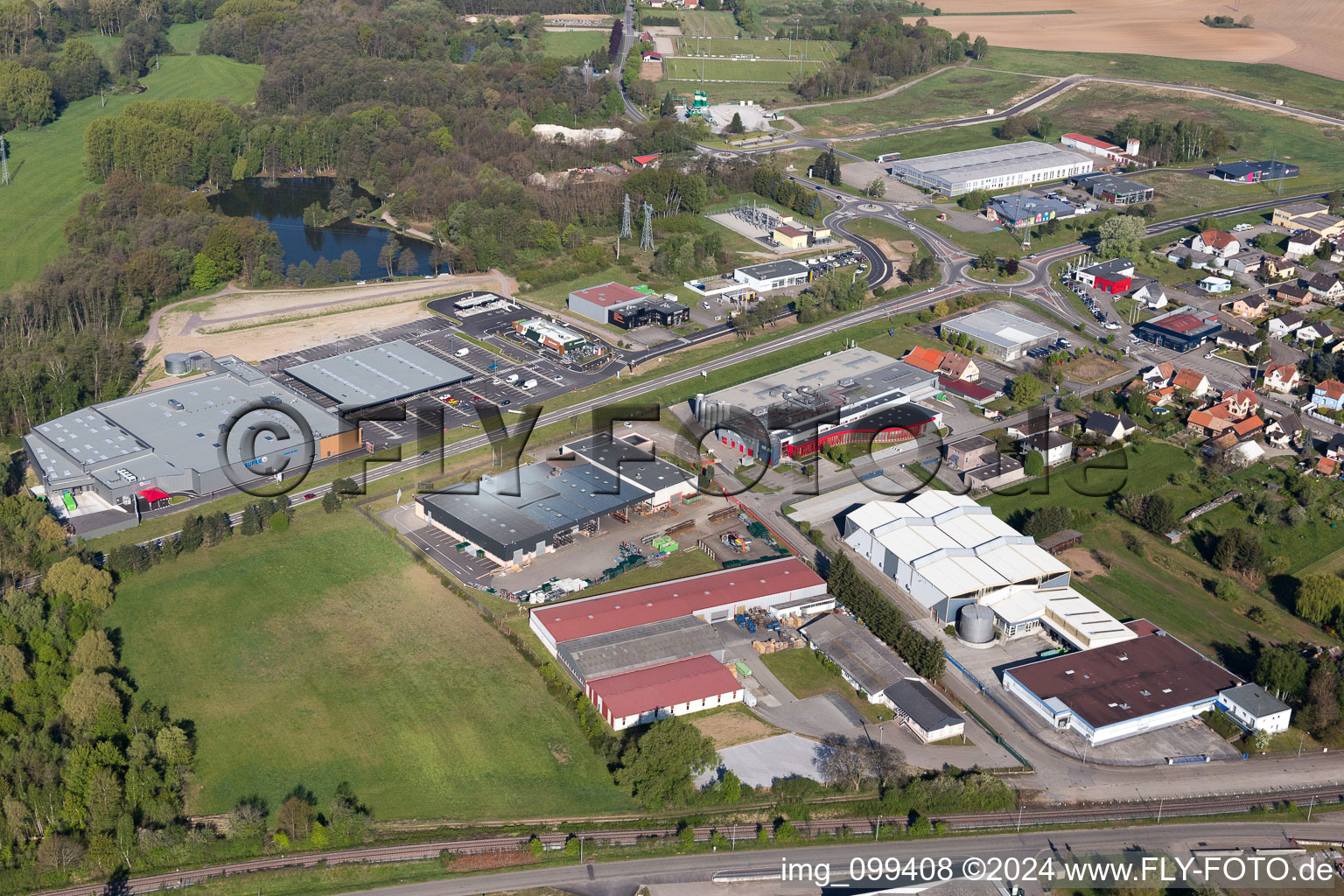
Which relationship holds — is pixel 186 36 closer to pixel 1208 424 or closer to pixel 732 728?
pixel 1208 424

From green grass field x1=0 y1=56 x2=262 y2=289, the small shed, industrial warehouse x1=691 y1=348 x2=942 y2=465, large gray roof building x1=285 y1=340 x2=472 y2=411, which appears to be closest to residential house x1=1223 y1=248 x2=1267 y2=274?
industrial warehouse x1=691 y1=348 x2=942 y2=465

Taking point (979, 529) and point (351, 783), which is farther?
point (979, 529)

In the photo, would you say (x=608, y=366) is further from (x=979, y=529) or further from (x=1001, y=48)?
(x=1001, y=48)

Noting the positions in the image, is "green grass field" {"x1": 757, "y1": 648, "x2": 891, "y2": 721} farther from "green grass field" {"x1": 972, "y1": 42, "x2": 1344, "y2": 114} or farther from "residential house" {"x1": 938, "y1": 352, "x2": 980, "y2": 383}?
"green grass field" {"x1": 972, "y1": 42, "x2": 1344, "y2": 114}

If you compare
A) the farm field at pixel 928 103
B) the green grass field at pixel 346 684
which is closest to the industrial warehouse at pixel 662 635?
the green grass field at pixel 346 684

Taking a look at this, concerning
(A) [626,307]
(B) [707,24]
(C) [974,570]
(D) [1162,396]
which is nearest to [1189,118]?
(B) [707,24]

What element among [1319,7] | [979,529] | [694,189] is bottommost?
[979,529]

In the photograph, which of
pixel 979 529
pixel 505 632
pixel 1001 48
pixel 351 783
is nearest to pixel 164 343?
pixel 505 632
